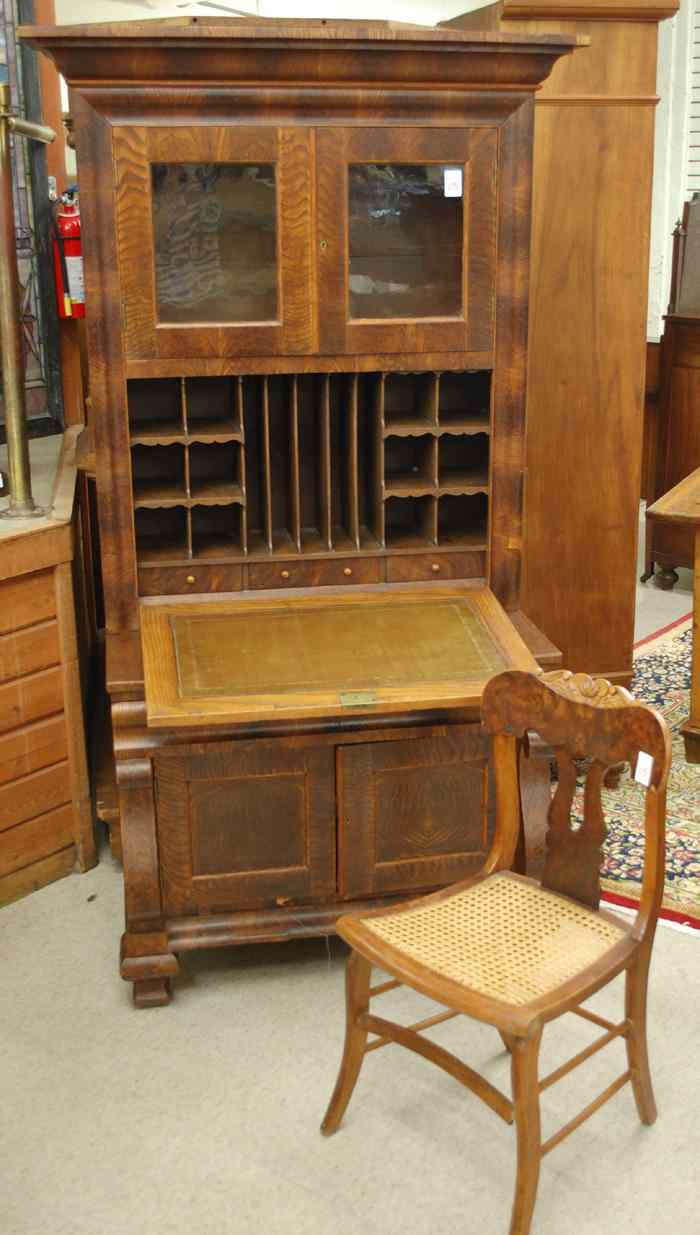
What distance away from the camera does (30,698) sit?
133 inches

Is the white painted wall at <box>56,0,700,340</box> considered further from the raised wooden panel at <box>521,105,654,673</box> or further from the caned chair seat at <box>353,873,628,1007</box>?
the caned chair seat at <box>353,873,628,1007</box>

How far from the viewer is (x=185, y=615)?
3.05 metres

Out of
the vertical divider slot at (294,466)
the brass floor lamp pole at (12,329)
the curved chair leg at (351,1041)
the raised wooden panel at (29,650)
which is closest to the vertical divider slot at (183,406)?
the vertical divider slot at (294,466)

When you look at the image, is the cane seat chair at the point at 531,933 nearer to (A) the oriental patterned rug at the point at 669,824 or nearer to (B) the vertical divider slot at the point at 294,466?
(B) the vertical divider slot at the point at 294,466

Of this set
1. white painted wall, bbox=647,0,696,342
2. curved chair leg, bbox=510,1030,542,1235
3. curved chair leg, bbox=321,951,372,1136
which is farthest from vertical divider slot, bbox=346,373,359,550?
white painted wall, bbox=647,0,696,342

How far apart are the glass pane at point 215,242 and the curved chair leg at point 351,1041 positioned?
4.60ft

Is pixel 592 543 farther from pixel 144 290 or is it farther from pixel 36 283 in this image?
pixel 36 283

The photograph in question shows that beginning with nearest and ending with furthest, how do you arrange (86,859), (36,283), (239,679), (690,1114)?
(690,1114), (239,679), (86,859), (36,283)

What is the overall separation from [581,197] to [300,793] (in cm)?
185

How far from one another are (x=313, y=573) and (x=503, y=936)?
1.07 m

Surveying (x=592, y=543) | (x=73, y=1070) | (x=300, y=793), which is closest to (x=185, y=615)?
(x=300, y=793)

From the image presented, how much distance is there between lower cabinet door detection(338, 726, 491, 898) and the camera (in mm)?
2924

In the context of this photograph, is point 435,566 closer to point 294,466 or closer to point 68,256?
point 294,466

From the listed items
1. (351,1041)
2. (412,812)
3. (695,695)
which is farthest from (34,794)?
(695,695)
